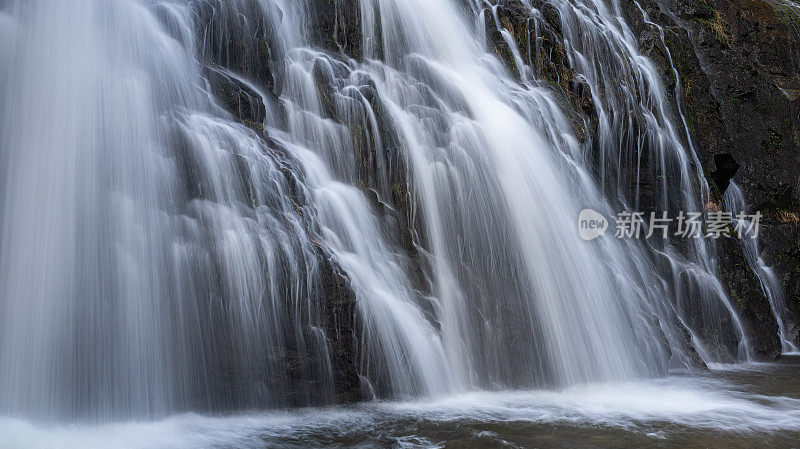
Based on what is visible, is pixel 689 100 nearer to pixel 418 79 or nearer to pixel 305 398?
pixel 418 79

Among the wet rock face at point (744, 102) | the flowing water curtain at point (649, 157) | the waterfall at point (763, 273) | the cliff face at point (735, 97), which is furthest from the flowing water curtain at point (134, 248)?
the waterfall at point (763, 273)

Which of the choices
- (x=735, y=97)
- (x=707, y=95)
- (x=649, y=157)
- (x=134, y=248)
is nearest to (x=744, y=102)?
(x=735, y=97)

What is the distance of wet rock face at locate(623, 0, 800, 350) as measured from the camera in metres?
11.9

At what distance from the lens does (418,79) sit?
392 inches

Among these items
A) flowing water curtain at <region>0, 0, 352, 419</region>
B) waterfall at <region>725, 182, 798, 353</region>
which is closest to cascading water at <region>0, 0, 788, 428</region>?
flowing water curtain at <region>0, 0, 352, 419</region>

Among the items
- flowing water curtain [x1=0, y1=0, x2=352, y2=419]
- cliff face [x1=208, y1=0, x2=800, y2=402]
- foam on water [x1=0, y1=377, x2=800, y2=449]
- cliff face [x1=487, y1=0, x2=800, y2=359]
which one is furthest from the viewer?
cliff face [x1=487, y1=0, x2=800, y2=359]

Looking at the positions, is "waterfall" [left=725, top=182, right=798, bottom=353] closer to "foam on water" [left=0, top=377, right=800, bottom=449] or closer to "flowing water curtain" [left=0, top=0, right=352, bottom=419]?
"foam on water" [left=0, top=377, right=800, bottom=449]

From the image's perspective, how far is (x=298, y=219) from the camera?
7008mm

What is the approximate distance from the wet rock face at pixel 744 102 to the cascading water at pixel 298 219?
137 centimetres

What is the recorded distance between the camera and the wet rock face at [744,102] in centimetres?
1185

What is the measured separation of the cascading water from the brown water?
26 centimetres

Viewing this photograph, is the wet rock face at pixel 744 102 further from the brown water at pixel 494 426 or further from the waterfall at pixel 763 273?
the brown water at pixel 494 426

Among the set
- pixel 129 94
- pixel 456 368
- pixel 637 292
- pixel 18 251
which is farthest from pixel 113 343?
pixel 637 292

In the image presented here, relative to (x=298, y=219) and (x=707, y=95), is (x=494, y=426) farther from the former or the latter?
(x=707, y=95)
